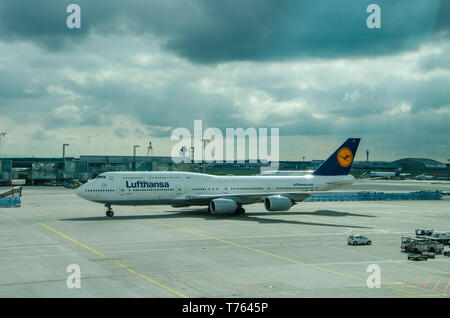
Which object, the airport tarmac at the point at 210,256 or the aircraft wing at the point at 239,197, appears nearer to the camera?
the airport tarmac at the point at 210,256

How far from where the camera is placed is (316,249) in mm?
34719

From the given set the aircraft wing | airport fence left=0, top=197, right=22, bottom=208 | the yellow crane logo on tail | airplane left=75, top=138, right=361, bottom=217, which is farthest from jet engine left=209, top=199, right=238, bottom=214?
airport fence left=0, top=197, right=22, bottom=208

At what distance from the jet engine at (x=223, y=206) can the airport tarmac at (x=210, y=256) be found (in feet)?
2.89

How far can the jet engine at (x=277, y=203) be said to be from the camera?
180 feet

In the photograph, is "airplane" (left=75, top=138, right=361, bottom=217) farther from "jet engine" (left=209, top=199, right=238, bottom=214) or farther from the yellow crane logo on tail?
the yellow crane logo on tail

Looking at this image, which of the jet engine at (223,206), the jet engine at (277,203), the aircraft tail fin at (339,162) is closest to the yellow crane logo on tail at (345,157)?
the aircraft tail fin at (339,162)

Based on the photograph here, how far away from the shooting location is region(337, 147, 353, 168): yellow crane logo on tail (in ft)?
217

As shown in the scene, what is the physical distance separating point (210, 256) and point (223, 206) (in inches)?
916

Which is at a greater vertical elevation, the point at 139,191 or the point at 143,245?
the point at 139,191

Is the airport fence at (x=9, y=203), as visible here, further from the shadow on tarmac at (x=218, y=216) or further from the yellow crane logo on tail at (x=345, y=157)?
the yellow crane logo on tail at (x=345, y=157)

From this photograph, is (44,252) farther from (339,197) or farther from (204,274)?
(339,197)
